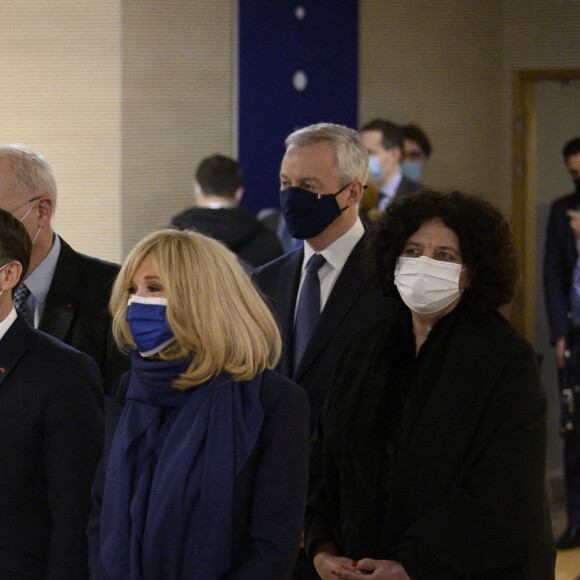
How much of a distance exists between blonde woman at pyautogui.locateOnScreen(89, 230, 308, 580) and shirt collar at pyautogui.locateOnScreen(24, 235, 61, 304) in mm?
704

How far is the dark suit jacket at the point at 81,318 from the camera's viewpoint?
2.78 meters

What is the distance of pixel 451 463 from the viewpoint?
2293 mm

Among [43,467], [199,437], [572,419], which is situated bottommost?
[572,419]

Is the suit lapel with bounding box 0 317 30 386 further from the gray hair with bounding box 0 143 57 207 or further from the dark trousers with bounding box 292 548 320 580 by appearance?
the dark trousers with bounding box 292 548 320 580

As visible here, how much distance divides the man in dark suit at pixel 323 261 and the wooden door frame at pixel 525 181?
3133mm

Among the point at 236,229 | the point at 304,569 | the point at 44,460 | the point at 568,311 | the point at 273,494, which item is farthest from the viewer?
the point at 568,311

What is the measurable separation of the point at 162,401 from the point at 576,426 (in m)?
3.37

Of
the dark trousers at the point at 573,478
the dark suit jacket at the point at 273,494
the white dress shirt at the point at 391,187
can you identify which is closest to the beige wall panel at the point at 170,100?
the white dress shirt at the point at 391,187

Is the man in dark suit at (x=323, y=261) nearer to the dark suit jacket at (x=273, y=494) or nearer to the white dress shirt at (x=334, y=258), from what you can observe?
the white dress shirt at (x=334, y=258)

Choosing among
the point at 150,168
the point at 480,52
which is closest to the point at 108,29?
the point at 150,168

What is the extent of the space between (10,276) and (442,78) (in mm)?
4187

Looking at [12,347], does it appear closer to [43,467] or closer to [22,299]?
[43,467]

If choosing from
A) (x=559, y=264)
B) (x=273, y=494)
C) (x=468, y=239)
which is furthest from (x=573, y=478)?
(x=273, y=494)

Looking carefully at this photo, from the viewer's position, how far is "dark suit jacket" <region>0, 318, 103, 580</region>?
7.34 ft
